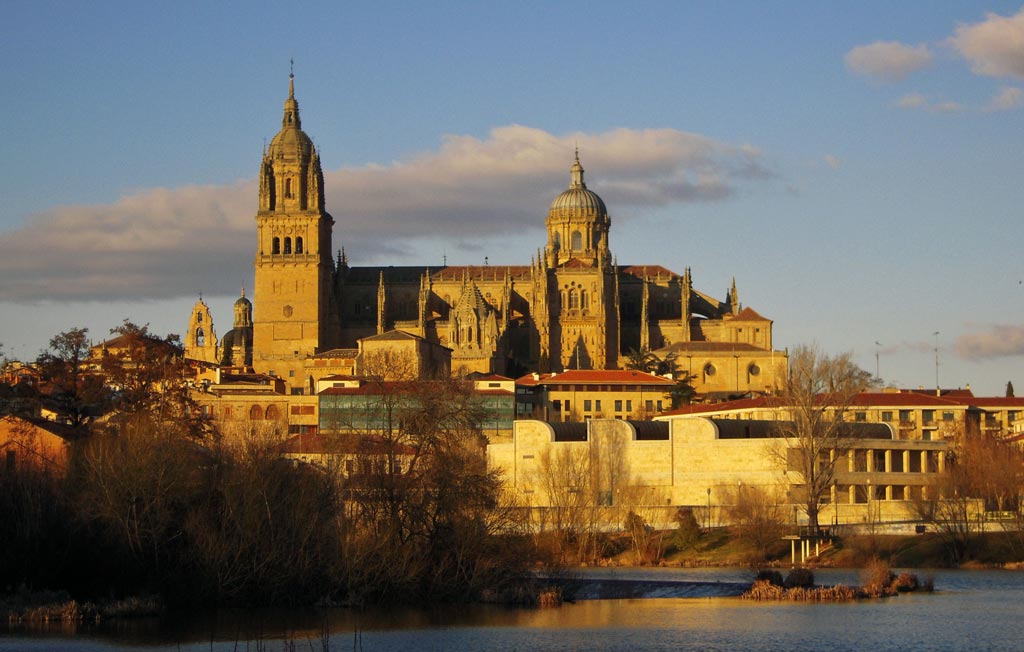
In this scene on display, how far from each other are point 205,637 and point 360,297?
102 meters

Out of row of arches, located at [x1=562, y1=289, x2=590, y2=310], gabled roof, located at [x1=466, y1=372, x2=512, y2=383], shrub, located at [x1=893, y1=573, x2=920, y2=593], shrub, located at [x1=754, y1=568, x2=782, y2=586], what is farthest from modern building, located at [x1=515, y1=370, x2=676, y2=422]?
shrub, located at [x1=893, y1=573, x2=920, y2=593]

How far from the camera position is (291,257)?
134 meters

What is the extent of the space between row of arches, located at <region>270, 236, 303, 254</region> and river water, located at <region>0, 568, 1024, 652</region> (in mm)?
87488

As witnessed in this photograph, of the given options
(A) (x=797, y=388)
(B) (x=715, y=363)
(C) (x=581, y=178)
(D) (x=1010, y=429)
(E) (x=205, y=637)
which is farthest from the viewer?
(C) (x=581, y=178)

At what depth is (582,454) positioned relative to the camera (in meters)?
76.3

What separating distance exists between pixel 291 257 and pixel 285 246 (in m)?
1.54

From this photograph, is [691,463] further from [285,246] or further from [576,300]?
[285,246]

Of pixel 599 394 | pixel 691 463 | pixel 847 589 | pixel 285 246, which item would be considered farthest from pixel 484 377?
pixel 847 589

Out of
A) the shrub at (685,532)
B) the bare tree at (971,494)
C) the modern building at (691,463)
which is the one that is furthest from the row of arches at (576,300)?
the shrub at (685,532)

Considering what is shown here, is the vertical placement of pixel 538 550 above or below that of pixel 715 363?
below

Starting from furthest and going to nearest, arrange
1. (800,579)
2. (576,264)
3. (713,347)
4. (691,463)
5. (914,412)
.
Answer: (576,264)
(713,347)
(914,412)
(691,463)
(800,579)

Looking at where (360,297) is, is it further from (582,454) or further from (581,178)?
(582,454)

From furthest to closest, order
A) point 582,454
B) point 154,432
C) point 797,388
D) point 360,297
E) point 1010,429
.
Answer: point 360,297 < point 1010,429 < point 582,454 < point 797,388 < point 154,432

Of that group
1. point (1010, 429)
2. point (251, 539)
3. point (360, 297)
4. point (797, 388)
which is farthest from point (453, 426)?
point (360, 297)
